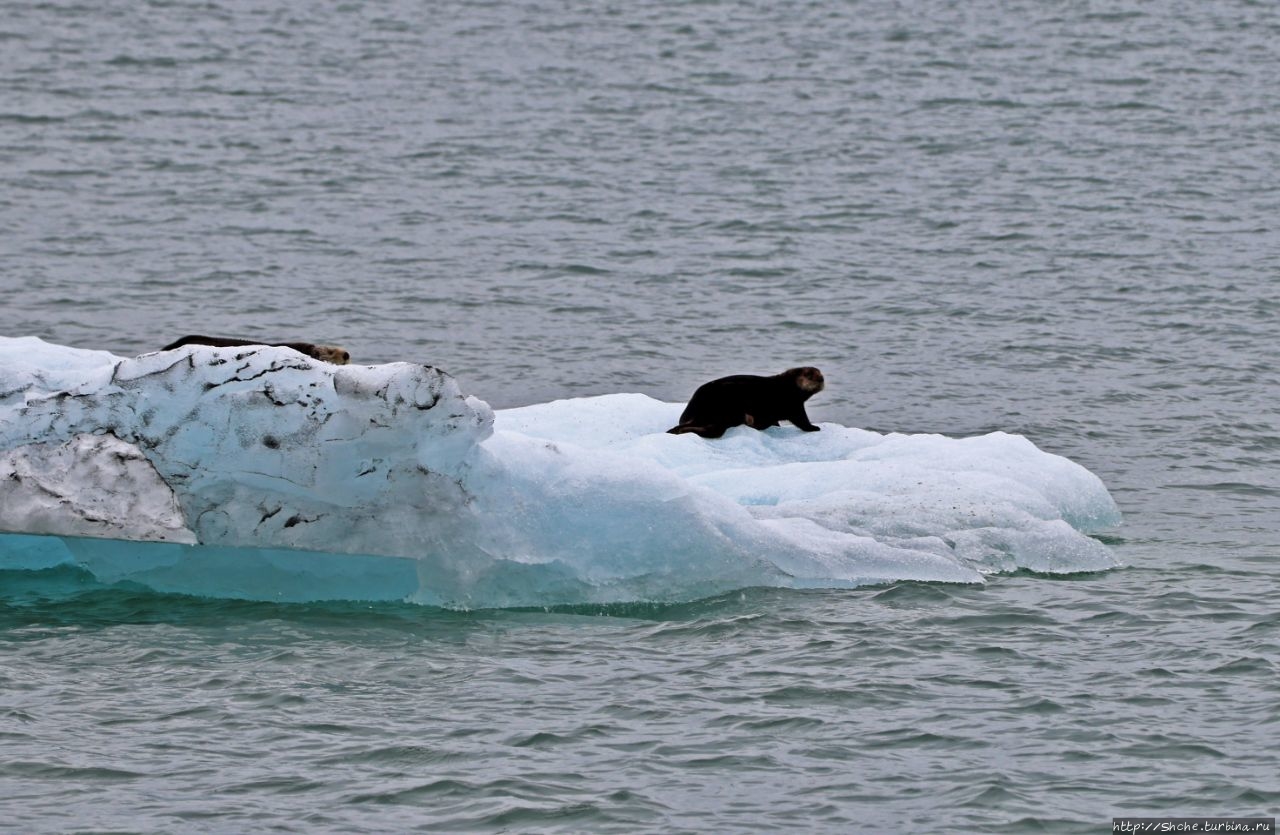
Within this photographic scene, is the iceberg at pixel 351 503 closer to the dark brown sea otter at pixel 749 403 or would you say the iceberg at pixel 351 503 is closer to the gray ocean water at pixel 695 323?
the gray ocean water at pixel 695 323

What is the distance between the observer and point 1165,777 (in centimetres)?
870

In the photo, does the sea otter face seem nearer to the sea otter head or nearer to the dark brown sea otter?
the dark brown sea otter

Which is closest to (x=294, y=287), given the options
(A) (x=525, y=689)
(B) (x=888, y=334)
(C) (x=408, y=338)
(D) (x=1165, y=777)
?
(C) (x=408, y=338)

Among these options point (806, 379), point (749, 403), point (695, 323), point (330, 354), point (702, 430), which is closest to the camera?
point (702, 430)

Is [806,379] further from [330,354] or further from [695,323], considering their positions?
[695,323]

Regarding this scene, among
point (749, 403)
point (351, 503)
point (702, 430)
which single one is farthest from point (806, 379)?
point (351, 503)

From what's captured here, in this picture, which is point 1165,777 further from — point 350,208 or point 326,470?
point 350,208

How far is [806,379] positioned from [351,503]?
14.2 ft

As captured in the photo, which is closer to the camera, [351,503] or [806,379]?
[351,503]

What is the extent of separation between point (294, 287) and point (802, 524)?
37.0 ft

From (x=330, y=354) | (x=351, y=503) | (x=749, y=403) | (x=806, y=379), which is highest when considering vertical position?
(x=330, y=354)

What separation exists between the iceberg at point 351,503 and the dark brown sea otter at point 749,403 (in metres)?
2.07

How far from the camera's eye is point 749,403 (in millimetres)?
13836

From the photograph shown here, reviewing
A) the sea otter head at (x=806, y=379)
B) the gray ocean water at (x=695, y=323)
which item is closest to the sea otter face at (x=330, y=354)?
the gray ocean water at (x=695, y=323)
